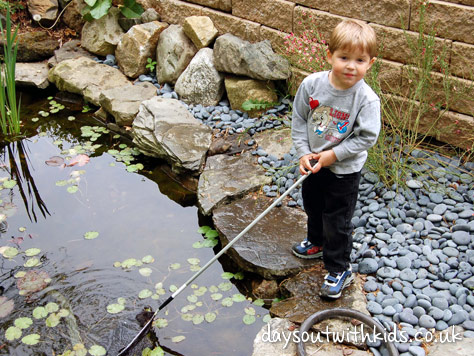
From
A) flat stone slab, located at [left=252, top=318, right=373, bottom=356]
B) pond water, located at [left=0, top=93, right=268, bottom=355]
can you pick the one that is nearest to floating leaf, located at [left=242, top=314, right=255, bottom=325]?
pond water, located at [left=0, top=93, right=268, bottom=355]

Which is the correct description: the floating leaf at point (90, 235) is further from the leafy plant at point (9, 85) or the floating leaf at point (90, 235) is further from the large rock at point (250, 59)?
the large rock at point (250, 59)

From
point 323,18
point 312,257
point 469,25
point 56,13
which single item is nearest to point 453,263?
point 312,257

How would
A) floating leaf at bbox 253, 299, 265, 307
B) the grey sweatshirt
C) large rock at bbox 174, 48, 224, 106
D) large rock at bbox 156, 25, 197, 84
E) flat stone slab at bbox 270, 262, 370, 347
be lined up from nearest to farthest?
the grey sweatshirt < flat stone slab at bbox 270, 262, 370, 347 < floating leaf at bbox 253, 299, 265, 307 < large rock at bbox 174, 48, 224, 106 < large rock at bbox 156, 25, 197, 84

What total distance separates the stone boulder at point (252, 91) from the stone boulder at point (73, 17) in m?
2.41

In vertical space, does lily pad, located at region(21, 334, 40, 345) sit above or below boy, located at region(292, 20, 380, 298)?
below

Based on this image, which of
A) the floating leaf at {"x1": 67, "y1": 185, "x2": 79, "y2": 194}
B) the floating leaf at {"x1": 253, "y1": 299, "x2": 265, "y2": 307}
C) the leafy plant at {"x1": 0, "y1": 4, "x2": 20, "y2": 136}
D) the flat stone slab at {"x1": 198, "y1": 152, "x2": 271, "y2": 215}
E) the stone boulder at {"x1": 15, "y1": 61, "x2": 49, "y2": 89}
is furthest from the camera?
the stone boulder at {"x1": 15, "y1": 61, "x2": 49, "y2": 89}

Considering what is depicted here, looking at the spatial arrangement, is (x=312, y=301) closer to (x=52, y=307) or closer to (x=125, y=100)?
(x=52, y=307)

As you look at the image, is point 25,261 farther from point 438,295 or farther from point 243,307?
point 438,295

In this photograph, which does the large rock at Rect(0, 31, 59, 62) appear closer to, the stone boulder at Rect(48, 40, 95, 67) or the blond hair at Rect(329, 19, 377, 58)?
the stone boulder at Rect(48, 40, 95, 67)

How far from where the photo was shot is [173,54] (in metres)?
5.04

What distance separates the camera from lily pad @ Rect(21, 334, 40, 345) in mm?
2699

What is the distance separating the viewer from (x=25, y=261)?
3227 millimetres

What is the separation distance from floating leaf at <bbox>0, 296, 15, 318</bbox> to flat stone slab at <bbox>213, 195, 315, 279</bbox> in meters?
1.33

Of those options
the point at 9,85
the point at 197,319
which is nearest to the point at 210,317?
the point at 197,319
